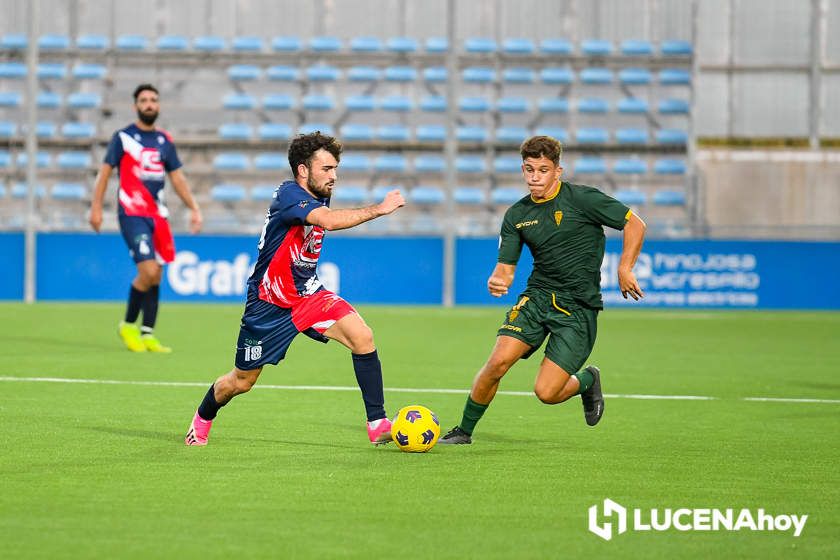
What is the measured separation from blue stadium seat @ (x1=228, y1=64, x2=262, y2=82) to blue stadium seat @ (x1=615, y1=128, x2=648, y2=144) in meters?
6.99

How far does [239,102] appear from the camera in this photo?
26.5 m

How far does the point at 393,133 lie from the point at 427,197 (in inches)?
65.2

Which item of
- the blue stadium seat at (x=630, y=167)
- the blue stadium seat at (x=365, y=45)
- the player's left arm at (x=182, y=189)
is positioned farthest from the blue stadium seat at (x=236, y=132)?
the player's left arm at (x=182, y=189)

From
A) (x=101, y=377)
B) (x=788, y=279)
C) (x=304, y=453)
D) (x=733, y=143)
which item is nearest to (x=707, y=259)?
(x=788, y=279)

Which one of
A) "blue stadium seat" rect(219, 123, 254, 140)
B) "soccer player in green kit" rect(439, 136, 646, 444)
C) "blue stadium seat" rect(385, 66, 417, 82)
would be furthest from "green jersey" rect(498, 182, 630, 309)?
"blue stadium seat" rect(385, 66, 417, 82)

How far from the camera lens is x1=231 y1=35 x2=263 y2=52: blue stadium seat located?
89.3ft

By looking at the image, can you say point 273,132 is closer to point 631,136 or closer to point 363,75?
point 363,75

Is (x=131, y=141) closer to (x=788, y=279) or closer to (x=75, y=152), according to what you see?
(x=788, y=279)

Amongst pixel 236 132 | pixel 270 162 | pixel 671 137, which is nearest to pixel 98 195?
pixel 270 162

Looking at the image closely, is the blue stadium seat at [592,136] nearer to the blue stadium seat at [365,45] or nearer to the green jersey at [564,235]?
the blue stadium seat at [365,45]

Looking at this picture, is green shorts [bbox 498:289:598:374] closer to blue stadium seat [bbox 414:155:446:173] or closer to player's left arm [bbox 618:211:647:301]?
player's left arm [bbox 618:211:647:301]

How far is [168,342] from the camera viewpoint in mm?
13938

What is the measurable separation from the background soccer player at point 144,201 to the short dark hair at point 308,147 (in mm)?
5689

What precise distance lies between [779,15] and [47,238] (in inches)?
629
